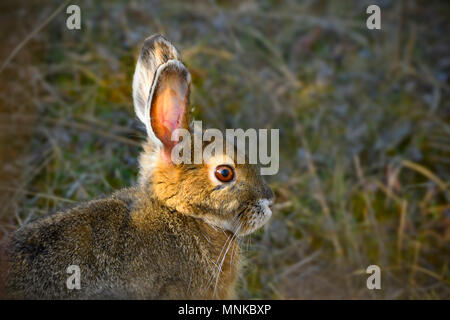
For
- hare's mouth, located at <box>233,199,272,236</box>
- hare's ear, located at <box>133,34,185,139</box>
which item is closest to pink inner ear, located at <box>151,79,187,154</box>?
hare's ear, located at <box>133,34,185,139</box>

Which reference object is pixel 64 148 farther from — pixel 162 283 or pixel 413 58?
pixel 413 58

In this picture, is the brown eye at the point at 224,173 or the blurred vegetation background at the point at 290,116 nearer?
the brown eye at the point at 224,173

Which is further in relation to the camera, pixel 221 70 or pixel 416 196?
pixel 221 70

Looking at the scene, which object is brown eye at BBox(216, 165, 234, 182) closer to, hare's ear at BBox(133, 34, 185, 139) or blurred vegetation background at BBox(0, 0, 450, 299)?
hare's ear at BBox(133, 34, 185, 139)

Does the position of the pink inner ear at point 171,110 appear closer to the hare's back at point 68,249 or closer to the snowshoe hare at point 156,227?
the snowshoe hare at point 156,227

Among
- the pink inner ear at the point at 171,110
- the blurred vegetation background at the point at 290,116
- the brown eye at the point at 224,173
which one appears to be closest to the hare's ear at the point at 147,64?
the pink inner ear at the point at 171,110

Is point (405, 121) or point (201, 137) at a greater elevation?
point (405, 121)

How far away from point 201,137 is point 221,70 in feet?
8.98

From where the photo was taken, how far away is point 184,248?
4047 mm

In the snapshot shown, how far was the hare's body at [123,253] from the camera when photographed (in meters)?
3.46

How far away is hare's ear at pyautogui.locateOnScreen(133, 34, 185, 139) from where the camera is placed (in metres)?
4.11

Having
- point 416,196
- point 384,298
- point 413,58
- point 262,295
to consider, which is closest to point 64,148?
point 262,295

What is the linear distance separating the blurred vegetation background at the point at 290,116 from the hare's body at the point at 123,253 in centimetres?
82

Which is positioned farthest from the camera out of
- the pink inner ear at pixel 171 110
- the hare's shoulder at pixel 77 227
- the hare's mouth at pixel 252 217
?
the hare's mouth at pixel 252 217
